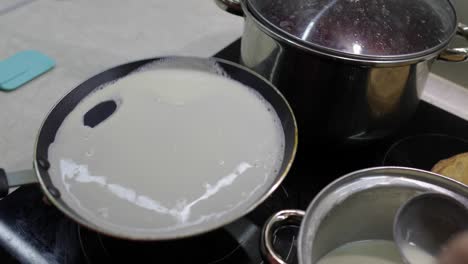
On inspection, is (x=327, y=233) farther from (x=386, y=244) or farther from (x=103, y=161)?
(x=103, y=161)

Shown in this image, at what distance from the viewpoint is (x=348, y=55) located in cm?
63

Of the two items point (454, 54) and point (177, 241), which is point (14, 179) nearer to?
point (177, 241)

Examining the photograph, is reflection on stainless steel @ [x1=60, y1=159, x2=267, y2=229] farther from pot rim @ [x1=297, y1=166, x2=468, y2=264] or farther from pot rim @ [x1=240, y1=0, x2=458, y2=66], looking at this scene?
pot rim @ [x1=240, y1=0, x2=458, y2=66]

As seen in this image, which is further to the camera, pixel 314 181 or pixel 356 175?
pixel 314 181

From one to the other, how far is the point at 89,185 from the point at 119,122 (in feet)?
0.38

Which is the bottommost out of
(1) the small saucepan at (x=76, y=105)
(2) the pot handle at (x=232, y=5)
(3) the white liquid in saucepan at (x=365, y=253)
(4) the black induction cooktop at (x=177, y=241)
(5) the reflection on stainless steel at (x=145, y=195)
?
(4) the black induction cooktop at (x=177, y=241)

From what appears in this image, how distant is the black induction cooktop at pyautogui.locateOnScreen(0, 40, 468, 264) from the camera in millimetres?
622

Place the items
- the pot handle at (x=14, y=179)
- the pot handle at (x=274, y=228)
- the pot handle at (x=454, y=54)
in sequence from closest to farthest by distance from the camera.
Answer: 1. the pot handle at (x=274, y=228)
2. the pot handle at (x=14, y=179)
3. the pot handle at (x=454, y=54)

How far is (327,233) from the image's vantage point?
54cm

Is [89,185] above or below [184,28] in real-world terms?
above

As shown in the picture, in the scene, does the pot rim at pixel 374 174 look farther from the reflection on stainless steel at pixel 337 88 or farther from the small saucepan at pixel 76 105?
the reflection on stainless steel at pixel 337 88

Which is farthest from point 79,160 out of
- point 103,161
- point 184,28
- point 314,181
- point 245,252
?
point 184,28

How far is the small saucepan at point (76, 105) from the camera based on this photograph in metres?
0.49

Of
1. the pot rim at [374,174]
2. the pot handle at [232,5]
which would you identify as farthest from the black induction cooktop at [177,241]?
the pot handle at [232,5]
